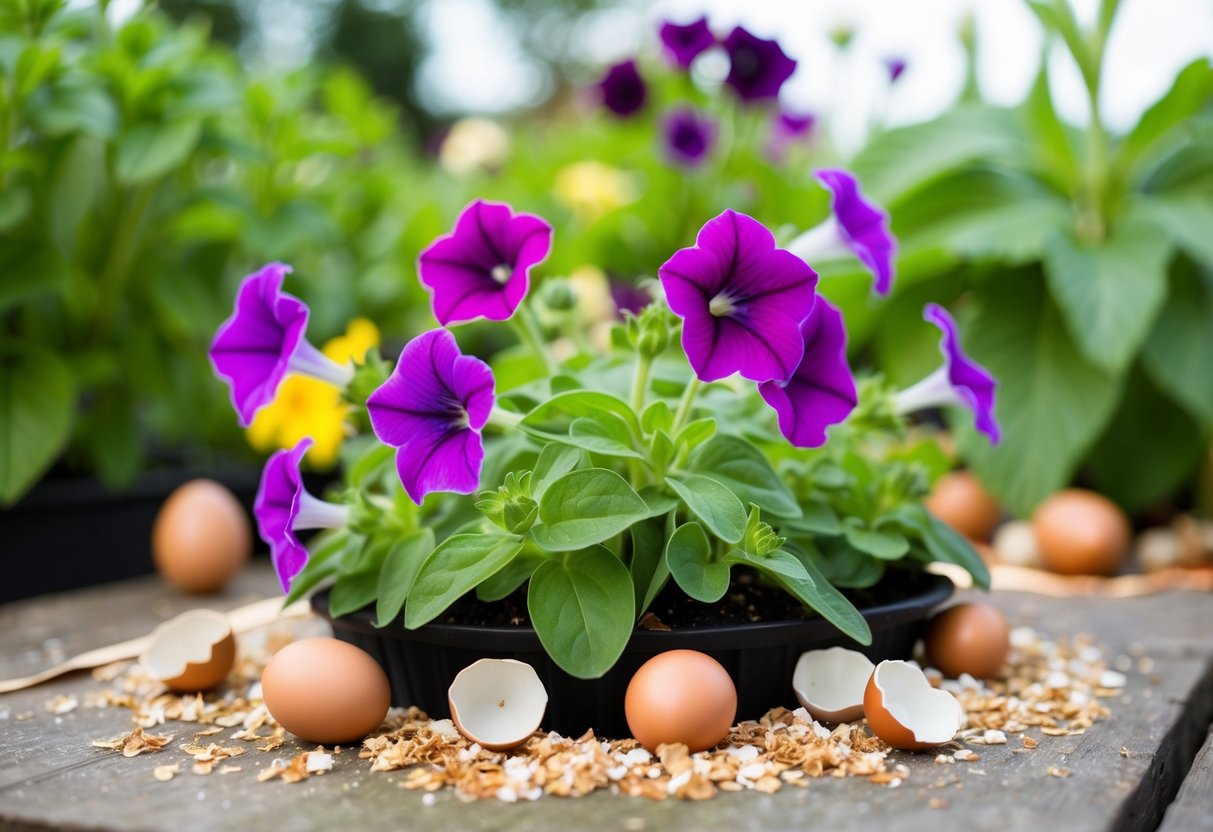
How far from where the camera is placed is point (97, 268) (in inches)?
74.1

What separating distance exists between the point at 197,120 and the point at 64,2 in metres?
0.23

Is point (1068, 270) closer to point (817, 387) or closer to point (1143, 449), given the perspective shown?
point (1143, 449)

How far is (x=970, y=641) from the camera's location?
3.77 feet

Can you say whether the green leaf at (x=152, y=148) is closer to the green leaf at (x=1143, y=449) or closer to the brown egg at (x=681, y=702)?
the brown egg at (x=681, y=702)

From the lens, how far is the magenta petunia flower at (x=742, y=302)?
0.89 m

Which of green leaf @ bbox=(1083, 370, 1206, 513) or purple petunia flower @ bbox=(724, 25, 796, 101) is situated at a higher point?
purple petunia flower @ bbox=(724, 25, 796, 101)

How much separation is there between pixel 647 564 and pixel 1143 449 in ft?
4.55

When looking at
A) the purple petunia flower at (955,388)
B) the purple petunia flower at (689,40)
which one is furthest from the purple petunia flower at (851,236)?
the purple petunia flower at (689,40)

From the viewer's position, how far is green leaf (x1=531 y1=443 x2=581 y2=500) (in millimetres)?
948

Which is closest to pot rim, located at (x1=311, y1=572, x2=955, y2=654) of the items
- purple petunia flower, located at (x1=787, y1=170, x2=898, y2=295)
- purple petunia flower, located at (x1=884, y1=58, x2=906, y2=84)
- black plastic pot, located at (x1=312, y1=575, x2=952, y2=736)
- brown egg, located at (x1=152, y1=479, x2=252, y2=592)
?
black plastic pot, located at (x1=312, y1=575, x2=952, y2=736)

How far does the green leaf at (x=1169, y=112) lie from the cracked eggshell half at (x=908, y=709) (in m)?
1.27

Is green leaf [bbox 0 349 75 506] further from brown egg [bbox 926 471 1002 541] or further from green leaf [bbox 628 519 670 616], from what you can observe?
brown egg [bbox 926 471 1002 541]

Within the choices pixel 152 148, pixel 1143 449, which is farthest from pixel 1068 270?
pixel 152 148

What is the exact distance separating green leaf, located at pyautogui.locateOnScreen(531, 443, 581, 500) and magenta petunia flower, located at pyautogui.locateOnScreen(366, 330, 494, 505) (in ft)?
0.24
